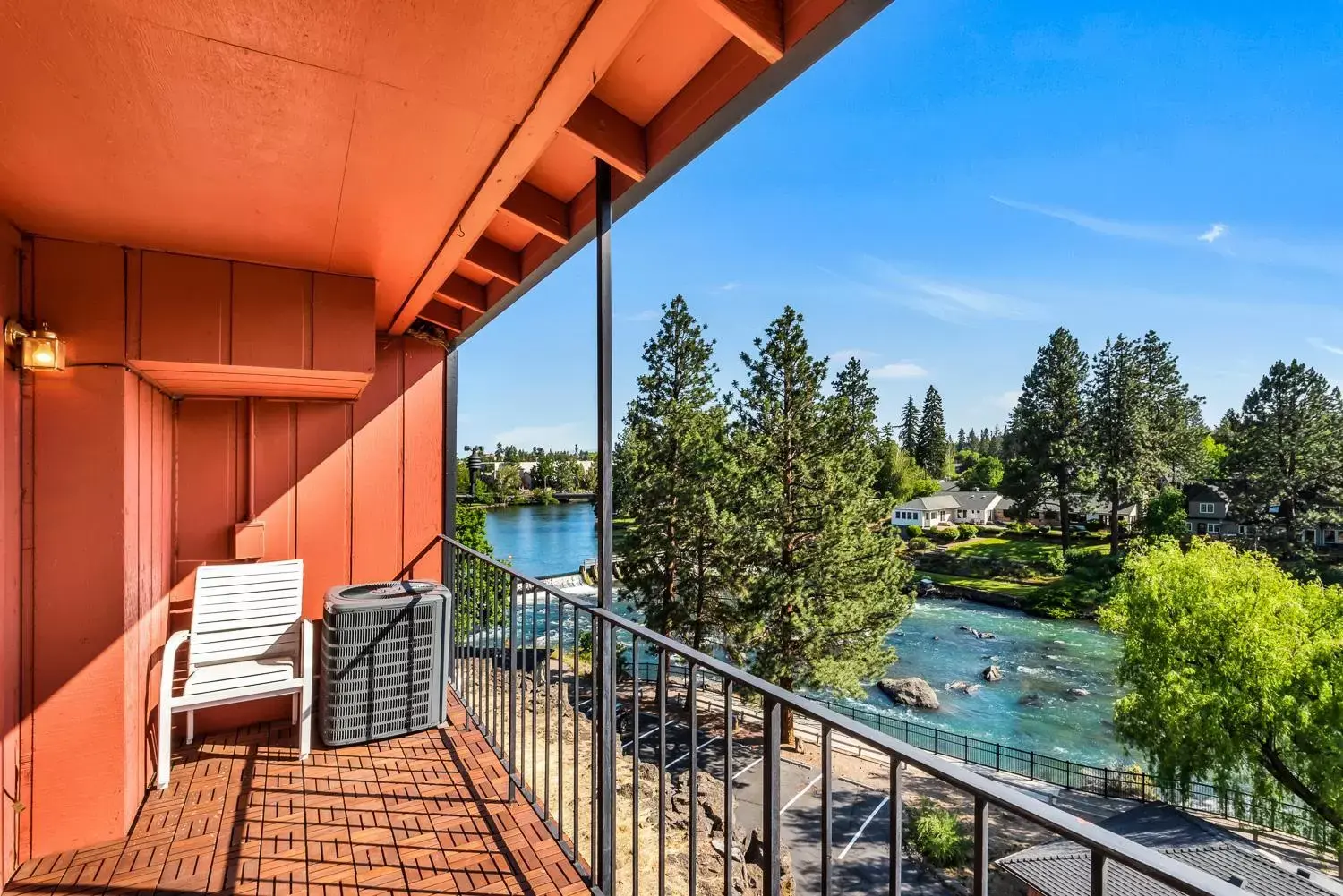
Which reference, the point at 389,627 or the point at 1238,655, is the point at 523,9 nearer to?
the point at 389,627

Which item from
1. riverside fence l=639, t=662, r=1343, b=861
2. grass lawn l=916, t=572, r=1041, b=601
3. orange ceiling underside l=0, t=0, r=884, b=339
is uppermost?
orange ceiling underside l=0, t=0, r=884, b=339

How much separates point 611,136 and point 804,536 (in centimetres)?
1214

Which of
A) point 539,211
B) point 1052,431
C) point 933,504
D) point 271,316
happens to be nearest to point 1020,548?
point 1052,431

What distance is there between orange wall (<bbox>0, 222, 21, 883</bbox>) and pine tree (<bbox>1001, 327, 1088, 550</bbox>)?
102 feet

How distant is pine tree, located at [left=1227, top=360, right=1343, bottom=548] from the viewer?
19.7 meters

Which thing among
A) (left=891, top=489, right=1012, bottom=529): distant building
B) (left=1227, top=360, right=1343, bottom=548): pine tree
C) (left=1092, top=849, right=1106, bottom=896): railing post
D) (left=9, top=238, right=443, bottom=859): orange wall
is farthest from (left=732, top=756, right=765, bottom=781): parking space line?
(left=891, top=489, right=1012, bottom=529): distant building

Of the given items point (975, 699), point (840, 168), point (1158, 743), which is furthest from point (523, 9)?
point (840, 168)

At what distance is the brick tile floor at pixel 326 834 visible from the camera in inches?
70.0

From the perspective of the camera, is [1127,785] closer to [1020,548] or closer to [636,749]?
[636,749]

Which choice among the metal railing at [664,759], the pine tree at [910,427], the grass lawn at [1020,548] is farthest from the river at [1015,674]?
the pine tree at [910,427]

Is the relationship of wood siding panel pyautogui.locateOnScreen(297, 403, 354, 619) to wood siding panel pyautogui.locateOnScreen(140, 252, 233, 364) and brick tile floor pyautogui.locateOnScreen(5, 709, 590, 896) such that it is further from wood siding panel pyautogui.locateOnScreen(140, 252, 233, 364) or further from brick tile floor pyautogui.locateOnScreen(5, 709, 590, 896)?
wood siding panel pyautogui.locateOnScreen(140, 252, 233, 364)

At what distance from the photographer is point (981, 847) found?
2.33 feet

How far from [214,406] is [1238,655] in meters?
13.7

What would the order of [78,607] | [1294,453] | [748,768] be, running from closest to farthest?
[78,607] → [748,768] → [1294,453]
